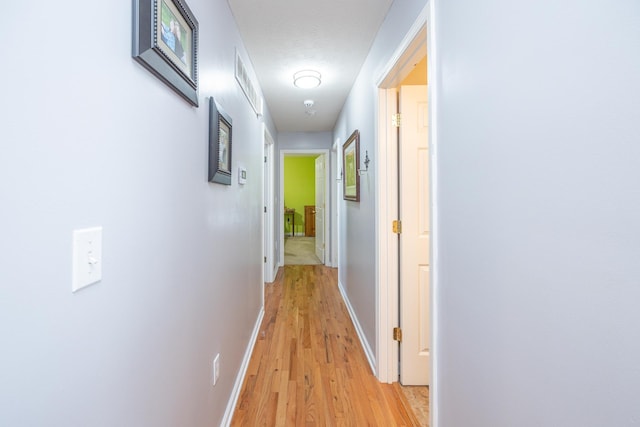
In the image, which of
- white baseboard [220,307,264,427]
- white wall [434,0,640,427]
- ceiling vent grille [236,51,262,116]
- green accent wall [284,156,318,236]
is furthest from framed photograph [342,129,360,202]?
green accent wall [284,156,318,236]

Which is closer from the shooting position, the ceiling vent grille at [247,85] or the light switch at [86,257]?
the light switch at [86,257]

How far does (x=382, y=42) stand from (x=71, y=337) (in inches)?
86.0

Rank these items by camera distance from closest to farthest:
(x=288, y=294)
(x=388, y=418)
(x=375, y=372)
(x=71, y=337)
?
1. (x=71, y=337)
2. (x=388, y=418)
3. (x=375, y=372)
4. (x=288, y=294)

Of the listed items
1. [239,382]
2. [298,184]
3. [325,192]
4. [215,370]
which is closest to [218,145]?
[215,370]

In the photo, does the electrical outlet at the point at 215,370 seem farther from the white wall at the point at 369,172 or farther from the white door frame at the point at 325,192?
the white door frame at the point at 325,192

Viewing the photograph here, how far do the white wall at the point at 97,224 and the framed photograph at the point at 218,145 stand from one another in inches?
3.3

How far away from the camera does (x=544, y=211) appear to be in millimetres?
698

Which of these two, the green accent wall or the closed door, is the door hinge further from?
the green accent wall

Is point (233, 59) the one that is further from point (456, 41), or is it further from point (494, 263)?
point (494, 263)

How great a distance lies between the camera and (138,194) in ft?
2.58

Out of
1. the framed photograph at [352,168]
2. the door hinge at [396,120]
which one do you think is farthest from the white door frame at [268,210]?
the door hinge at [396,120]

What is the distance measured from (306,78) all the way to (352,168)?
0.95 meters

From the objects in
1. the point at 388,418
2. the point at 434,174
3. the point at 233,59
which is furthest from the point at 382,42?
the point at 388,418

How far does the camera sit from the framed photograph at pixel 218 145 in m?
1.38
